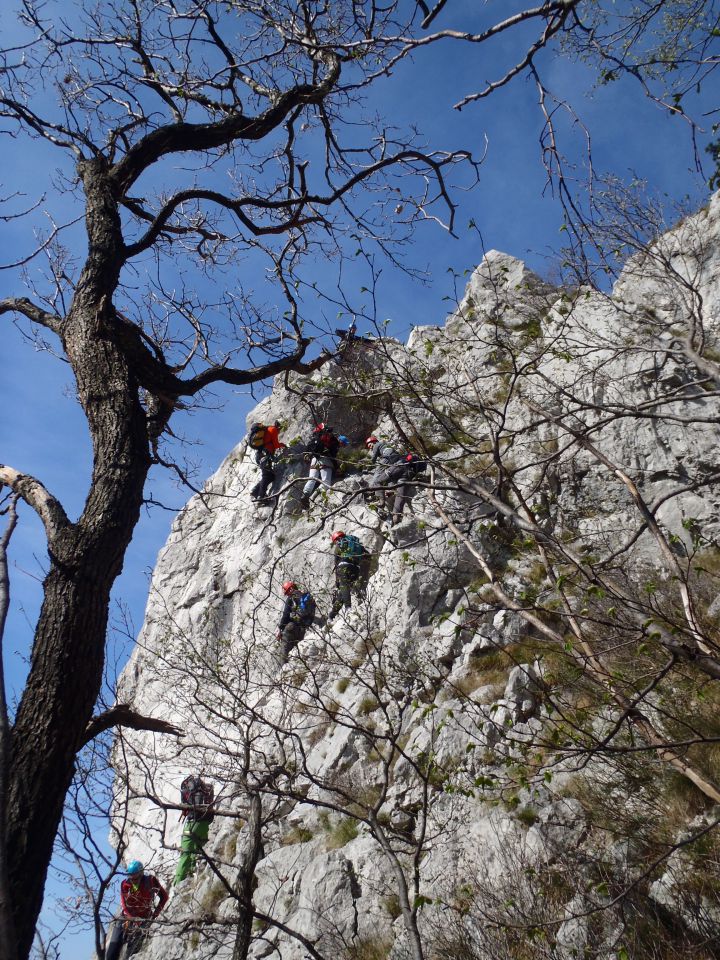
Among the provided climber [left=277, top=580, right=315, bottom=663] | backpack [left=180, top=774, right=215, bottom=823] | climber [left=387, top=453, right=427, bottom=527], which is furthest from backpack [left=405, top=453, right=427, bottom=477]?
climber [left=277, top=580, right=315, bottom=663]

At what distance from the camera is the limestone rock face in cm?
389

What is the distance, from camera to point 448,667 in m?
9.27

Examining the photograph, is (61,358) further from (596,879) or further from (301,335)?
(596,879)

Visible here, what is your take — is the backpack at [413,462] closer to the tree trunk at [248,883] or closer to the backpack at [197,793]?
the backpack at [197,793]

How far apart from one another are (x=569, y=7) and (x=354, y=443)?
14981mm

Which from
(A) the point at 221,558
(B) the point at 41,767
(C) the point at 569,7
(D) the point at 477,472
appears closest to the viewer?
(B) the point at 41,767

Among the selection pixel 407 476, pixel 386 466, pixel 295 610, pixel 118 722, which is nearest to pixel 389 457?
pixel 407 476

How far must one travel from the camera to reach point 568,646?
295cm

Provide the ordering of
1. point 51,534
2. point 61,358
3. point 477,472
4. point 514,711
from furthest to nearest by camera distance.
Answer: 1. point 514,711
2. point 61,358
3. point 477,472
4. point 51,534

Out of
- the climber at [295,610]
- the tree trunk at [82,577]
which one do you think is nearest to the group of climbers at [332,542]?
the climber at [295,610]

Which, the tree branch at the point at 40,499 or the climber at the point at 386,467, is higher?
the climber at the point at 386,467

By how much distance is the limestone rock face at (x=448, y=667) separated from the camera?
12.8 ft

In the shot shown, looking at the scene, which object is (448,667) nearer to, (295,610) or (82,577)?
(295,610)

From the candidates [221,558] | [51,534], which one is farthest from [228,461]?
[51,534]
